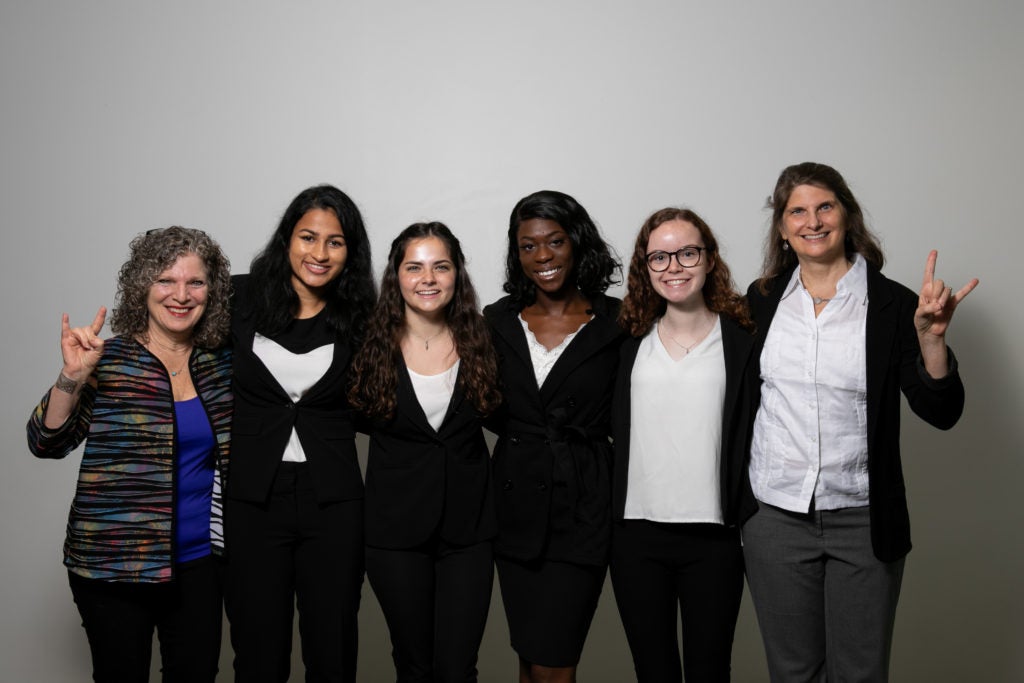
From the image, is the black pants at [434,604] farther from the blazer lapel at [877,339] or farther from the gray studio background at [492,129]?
the gray studio background at [492,129]

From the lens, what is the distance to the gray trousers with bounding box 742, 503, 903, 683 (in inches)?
91.3

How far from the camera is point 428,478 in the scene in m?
2.57

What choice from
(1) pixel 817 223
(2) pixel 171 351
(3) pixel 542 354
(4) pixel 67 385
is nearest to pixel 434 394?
(3) pixel 542 354

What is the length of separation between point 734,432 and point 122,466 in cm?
189

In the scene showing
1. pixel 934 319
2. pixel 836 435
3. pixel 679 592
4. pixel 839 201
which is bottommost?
pixel 679 592

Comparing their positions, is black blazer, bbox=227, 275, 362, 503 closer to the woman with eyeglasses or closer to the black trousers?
the black trousers

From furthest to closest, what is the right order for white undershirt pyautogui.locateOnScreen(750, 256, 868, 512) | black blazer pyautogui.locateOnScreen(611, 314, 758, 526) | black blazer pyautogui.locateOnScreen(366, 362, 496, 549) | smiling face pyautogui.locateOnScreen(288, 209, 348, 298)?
1. smiling face pyautogui.locateOnScreen(288, 209, 348, 298)
2. black blazer pyautogui.locateOnScreen(366, 362, 496, 549)
3. black blazer pyautogui.locateOnScreen(611, 314, 758, 526)
4. white undershirt pyautogui.locateOnScreen(750, 256, 868, 512)

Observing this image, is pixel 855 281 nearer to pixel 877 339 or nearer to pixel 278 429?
pixel 877 339

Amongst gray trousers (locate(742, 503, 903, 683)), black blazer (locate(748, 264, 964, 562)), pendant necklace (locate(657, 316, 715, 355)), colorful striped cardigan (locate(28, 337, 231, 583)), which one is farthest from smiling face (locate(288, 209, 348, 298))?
black blazer (locate(748, 264, 964, 562))

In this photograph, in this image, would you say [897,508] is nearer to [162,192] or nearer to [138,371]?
[138,371]

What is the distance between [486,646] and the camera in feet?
13.2

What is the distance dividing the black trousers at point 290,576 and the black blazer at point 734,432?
2.92 ft

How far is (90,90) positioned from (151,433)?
2.17 m

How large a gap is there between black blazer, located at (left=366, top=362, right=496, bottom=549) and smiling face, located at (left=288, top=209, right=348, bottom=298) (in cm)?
42
